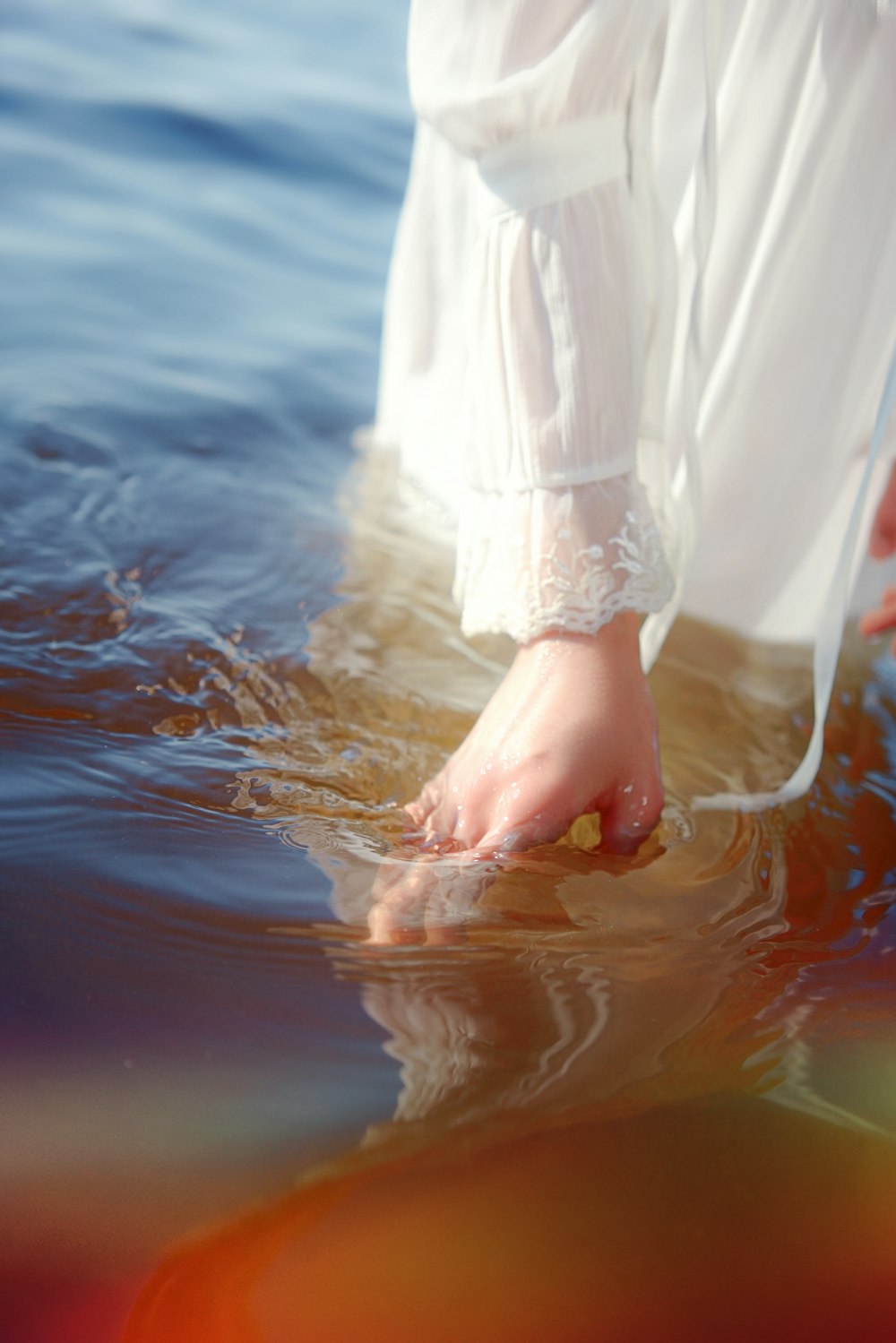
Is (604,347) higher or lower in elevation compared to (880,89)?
lower

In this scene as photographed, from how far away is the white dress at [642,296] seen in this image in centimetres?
72

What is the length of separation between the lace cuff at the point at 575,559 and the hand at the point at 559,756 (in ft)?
0.04

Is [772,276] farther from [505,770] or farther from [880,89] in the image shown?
[505,770]

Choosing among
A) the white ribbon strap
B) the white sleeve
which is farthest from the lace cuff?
the white ribbon strap

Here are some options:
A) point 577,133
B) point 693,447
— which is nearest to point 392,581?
point 693,447

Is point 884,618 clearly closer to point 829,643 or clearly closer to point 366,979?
point 829,643

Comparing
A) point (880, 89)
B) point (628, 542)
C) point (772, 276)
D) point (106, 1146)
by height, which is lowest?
point (106, 1146)

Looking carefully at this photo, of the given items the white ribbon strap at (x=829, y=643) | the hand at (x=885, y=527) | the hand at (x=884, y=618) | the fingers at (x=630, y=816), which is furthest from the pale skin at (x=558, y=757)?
the hand at (x=885, y=527)

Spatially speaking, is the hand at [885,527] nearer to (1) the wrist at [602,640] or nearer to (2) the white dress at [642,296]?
(2) the white dress at [642,296]

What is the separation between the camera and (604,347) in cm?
73

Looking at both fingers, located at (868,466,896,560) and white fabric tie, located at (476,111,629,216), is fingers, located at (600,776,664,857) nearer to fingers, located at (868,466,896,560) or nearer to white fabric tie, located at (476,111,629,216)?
white fabric tie, located at (476,111,629,216)

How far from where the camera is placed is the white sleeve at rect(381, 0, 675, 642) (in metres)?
0.70

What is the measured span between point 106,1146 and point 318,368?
1.36 meters

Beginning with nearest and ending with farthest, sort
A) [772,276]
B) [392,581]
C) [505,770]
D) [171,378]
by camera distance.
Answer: [505,770]
[772,276]
[392,581]
[171,378]
